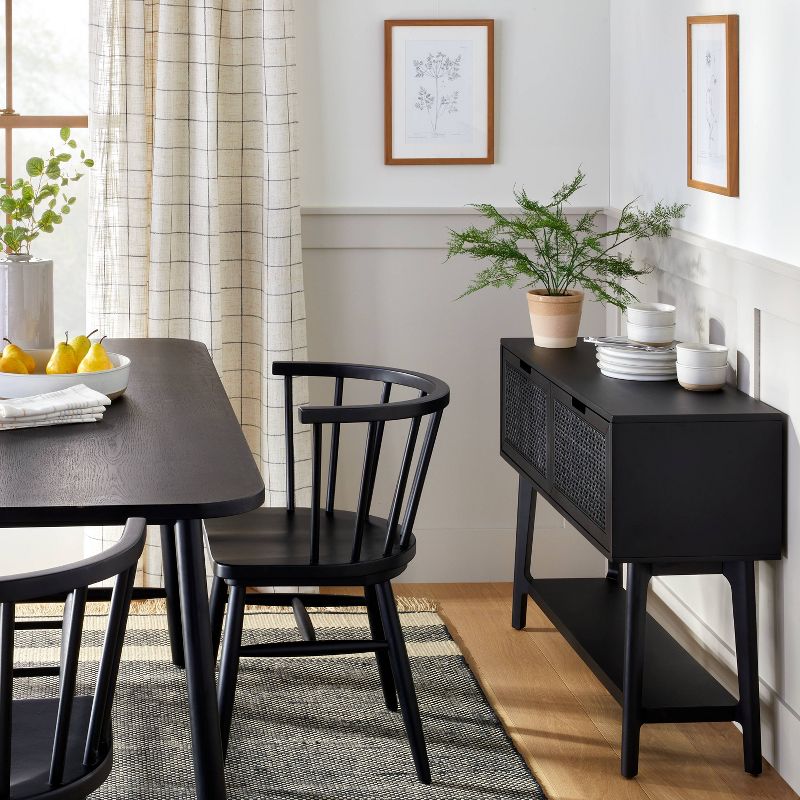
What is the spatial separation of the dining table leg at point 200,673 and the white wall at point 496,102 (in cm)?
203

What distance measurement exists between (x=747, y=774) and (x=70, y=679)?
165cm

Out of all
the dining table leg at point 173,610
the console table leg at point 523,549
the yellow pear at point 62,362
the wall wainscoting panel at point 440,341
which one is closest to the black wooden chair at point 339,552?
the dining table leg at point 173,610

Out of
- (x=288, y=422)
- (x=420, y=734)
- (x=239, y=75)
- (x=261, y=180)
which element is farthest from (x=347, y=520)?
(x=239, y=75)

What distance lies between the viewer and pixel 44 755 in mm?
1627

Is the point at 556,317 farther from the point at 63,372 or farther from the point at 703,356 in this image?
the point at 63,372

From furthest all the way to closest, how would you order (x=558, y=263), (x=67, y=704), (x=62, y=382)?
(x=558, y=263) < (x=62, y=382) < (x=67, y=704)

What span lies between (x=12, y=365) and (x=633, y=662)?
1.42 m

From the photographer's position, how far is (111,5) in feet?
11.2

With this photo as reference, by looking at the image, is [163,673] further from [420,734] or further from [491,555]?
[491,555]

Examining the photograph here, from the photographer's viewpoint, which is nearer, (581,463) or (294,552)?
(294,552)

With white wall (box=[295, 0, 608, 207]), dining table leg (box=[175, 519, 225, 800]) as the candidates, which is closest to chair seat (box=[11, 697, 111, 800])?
dining table leg (box=[175, 519, 225, 800])

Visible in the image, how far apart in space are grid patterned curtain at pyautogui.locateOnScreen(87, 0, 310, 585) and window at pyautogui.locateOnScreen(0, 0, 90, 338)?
0.31 meters

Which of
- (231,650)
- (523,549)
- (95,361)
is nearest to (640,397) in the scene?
(523,549)

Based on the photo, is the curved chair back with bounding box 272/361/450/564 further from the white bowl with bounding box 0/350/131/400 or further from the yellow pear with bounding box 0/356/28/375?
the yellow pear with bounding box 0/356/28/375
